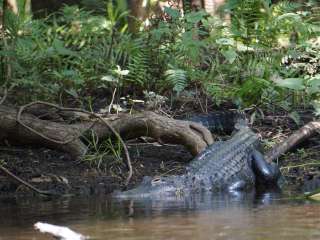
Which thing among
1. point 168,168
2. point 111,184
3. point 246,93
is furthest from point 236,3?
point 111,184

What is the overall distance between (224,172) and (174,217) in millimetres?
2187

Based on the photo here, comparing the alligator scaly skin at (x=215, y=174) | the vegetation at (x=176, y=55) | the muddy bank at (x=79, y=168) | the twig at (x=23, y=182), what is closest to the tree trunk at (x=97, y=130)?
the muddy bank at (x=79, y=168)

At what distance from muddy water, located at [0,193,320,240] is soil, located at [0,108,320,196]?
59 centimetres

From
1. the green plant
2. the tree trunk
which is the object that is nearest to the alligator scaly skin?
the tree trunk

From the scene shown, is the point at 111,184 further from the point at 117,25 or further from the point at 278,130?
the point at 117,25

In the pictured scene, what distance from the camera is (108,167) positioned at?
7.20 metres

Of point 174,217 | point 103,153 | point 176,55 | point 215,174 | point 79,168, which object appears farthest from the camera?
point 176,55

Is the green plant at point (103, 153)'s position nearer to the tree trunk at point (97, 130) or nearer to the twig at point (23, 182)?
the tree trunk at point (97, 130)

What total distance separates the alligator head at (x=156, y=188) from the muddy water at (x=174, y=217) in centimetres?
21

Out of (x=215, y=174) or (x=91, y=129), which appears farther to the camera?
(x=91, y=129)

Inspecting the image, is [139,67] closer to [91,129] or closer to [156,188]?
[91,129]

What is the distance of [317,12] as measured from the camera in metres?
11.1

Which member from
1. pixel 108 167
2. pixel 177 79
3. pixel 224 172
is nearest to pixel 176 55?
pixel 177 79

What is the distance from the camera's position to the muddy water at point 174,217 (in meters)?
3.90
